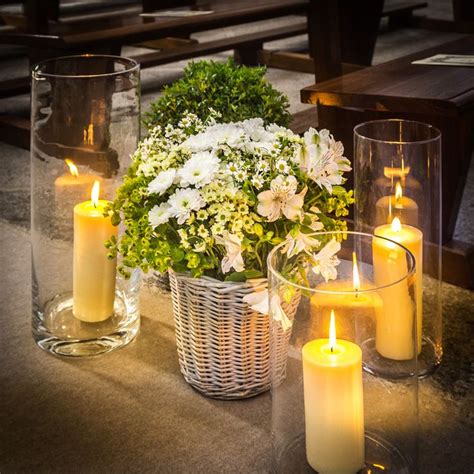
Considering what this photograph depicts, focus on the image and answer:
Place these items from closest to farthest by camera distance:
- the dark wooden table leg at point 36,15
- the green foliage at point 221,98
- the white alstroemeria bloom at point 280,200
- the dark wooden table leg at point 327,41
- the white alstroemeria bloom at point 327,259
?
the white alstroemeria bloom at point 327,259 < the white alstroemeria bloom at point 280,200 < the green foliage at point 221,98 < the dark wooden table leg at point 327,41 < the dark wooden table leg at point 36,15

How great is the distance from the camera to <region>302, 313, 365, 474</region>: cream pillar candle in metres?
1.12

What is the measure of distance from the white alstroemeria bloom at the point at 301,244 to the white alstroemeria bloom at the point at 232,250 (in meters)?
0.09

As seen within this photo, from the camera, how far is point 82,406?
151 cm

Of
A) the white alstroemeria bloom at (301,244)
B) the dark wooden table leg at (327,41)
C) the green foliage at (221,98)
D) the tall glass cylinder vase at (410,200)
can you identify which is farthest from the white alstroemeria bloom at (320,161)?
the dark wooden table leg at (327,41)

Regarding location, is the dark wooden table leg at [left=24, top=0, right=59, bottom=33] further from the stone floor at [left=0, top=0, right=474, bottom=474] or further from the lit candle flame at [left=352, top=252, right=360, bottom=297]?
the lit candle flame at [left=352, top=252, right=360, bottom=297]

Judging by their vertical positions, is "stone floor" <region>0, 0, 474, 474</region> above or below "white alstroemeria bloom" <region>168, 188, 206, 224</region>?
below

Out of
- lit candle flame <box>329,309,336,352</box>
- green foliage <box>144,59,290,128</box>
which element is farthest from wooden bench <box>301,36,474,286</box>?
lit candle flame <box>329,309,336,352</box>

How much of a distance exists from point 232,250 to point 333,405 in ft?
1.02

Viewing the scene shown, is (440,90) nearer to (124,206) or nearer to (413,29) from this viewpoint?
(124,206)

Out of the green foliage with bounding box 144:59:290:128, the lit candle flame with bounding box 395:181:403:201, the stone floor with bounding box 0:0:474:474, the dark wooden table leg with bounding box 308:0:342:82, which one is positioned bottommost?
the stone floor with bounding box 0:0:474:474

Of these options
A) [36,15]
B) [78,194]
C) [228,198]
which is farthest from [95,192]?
[36,15]

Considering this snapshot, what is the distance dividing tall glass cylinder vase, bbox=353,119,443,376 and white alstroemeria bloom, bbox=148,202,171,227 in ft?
1.42

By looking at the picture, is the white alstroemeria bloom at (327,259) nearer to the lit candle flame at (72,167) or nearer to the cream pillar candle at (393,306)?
the cream pillar candle at (393,306)

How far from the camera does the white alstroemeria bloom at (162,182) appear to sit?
1.36m
